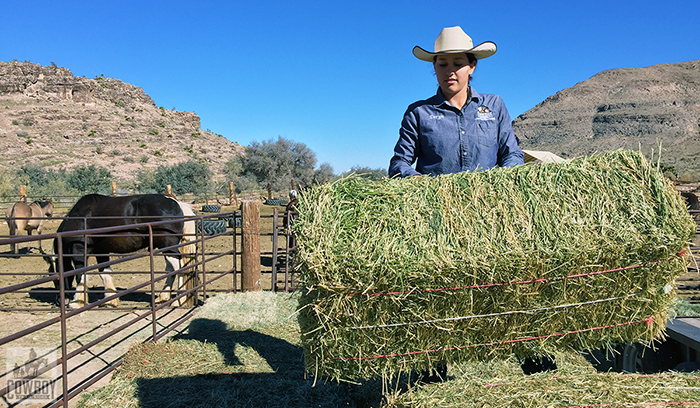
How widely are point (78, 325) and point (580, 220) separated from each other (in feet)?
17.2

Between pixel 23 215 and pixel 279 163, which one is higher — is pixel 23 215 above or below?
below

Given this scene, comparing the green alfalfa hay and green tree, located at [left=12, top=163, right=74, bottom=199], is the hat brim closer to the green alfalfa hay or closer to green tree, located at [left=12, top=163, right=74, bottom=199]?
the green alfalfa hay

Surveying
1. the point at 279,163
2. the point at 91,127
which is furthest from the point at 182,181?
the point at 91,127

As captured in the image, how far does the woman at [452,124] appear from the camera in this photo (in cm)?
250

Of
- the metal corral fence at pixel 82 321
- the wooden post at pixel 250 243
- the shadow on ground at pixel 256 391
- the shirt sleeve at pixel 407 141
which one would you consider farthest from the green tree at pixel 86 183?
the shirt sleeve at pixel 407 141

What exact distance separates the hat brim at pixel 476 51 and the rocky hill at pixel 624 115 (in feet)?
149

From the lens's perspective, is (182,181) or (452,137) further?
(182,181)

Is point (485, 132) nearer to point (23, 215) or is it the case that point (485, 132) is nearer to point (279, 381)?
point (279, 381)

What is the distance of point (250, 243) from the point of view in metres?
6.41

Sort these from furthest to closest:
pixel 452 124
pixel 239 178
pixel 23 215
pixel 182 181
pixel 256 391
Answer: pixel 239 178
pixel 182 181
pixel 23 215
pixel 256 391
pixel 452 124

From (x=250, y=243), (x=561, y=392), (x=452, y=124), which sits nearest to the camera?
(x=561, y=392)

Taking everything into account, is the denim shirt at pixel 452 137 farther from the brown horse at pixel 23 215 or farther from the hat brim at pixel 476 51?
the brown horse at pixel 23 215
